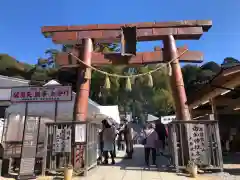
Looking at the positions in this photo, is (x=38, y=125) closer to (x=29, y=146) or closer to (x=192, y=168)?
(x=29, y=146)

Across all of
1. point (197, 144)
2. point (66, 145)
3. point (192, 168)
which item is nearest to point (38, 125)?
point (66, 145)

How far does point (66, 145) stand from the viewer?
7.41 metres

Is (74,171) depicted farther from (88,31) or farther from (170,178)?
(88,31)

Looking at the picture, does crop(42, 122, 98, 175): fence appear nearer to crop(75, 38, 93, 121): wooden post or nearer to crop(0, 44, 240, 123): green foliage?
crop(75, 38, 93, 121): wooden post

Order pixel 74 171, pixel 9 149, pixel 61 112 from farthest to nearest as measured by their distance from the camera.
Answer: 1. pixel 61 112
2. pixel 9 149
3. pixel 74 171

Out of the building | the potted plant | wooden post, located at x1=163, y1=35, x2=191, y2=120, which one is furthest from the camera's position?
the building

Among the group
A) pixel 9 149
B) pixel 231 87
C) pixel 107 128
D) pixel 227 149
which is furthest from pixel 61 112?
pixel 227 149

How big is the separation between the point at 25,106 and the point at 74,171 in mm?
5967

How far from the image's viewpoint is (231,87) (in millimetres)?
8406

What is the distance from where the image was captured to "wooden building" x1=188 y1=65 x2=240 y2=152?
7.65 metres

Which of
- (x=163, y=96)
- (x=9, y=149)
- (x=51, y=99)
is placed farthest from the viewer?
(x=163, y=96)

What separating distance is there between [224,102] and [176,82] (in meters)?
5.16

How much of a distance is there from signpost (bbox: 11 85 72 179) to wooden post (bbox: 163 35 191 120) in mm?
4231

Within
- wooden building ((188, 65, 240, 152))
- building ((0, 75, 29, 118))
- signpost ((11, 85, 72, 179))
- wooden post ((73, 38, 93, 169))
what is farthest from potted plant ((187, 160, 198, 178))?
building ((0, 75, 29, 118))
